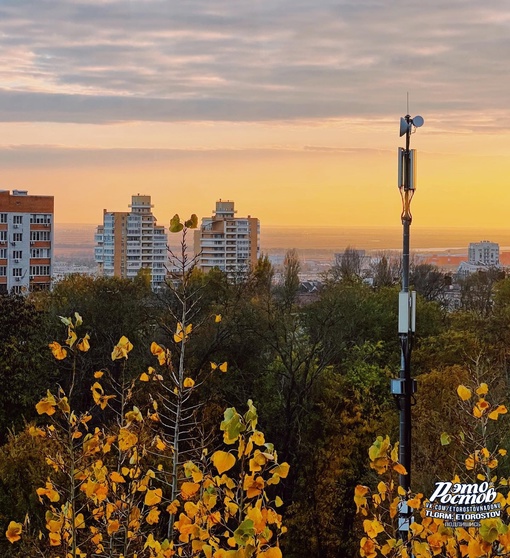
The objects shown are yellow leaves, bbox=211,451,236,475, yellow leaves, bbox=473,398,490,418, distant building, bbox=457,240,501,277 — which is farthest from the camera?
distant building, bbox=457,240,501,277

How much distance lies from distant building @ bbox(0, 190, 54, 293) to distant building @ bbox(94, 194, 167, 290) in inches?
570

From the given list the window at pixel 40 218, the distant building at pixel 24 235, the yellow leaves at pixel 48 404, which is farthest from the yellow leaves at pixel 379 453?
the window at pixel 40 218

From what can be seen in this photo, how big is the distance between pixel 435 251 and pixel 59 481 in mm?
47239

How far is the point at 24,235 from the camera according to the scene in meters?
66.4

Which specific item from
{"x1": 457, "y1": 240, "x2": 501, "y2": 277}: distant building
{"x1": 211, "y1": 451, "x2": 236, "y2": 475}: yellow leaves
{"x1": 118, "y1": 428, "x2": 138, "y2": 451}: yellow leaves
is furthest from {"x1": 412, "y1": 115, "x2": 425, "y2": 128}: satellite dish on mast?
{"x1": 457, "y1": 240, "x2": 501, "y2": 277}: distant building

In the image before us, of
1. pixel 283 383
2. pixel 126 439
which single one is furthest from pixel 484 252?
pixel 126 439

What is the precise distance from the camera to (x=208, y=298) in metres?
29.4

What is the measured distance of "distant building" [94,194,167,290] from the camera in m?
83.1

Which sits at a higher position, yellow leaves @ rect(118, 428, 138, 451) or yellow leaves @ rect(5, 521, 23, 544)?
yellow leaves @ rect(118, 428, 138, 451)

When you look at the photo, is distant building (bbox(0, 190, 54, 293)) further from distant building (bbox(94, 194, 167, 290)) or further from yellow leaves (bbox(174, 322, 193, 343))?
yellow leaves (bbox(174, 322, 193, 343))

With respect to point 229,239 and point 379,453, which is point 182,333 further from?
point 229,239

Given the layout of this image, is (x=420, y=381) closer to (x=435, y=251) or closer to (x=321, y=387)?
(x=321, y=387)

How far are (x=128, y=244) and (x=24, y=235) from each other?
18.2 m

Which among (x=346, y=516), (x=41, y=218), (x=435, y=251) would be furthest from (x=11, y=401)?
(x=41, y=218)
